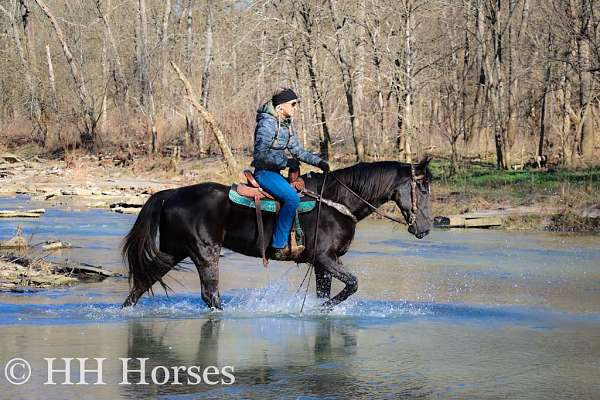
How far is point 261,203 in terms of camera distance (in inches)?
439

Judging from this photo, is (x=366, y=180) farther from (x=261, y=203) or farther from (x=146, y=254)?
(x=146, y=254)

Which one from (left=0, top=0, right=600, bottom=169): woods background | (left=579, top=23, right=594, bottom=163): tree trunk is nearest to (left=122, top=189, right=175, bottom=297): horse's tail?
(left=0, top=0, right=600, bottom=169): woods background

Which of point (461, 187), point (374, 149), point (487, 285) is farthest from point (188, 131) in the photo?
point (487, 285)

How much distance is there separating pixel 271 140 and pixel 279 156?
0.21 metres

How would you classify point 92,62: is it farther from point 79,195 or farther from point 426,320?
point 426,320

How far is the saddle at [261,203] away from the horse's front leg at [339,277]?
317 mm

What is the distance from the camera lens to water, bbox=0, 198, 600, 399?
7.69 metres

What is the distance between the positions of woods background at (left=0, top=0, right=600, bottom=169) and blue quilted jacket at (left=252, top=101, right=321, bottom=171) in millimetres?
17359

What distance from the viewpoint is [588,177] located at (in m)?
26.6

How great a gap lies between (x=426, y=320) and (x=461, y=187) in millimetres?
15442

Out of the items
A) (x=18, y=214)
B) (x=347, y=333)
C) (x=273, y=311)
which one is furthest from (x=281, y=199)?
(x=18, y=214)

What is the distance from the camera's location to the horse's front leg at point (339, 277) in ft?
36.2

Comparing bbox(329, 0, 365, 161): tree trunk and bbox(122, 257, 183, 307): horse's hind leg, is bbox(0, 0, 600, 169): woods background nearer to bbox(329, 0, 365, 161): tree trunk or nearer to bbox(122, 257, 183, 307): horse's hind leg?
bbox(329, 0, 365, 161): tree trunk

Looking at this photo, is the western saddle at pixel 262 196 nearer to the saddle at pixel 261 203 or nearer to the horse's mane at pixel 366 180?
the saddle at pixel 261 203
